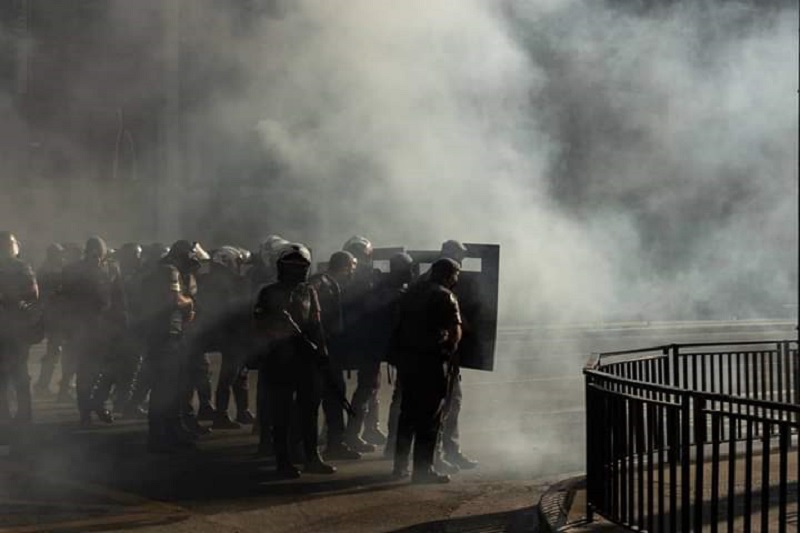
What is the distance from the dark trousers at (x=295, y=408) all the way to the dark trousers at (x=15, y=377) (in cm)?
149

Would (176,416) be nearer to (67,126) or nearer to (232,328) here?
(232,328)

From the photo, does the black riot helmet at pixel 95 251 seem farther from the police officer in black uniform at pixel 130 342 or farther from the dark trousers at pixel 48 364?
the dark trousers at pixel 48 364

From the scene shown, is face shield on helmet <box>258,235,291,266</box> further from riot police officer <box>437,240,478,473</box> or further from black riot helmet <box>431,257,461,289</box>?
black riot helmet <box>431,257,461,289</box>

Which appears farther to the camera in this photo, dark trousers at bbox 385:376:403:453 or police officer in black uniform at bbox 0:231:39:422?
dark trousers at bbox 385:376:403:453

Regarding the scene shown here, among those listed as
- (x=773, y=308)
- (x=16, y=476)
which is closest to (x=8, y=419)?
(x=16, y=476)

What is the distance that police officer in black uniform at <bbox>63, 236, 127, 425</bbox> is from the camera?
7.60m

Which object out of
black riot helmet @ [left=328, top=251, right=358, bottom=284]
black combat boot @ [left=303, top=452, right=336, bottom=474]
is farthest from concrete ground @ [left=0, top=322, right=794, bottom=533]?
black riot helmet @ [left=328, top=251, right=358, bottom=284]

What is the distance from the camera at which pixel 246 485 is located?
592 centimetres

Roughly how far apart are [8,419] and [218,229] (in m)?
7.40

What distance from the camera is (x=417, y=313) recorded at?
5914 millimetres

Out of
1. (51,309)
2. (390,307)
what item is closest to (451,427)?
(390,307)

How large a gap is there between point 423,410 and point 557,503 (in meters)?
1.04

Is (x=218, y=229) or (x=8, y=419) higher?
(x=218, y=229)

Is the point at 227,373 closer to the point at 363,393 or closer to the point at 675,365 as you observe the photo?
the point at 363,393
